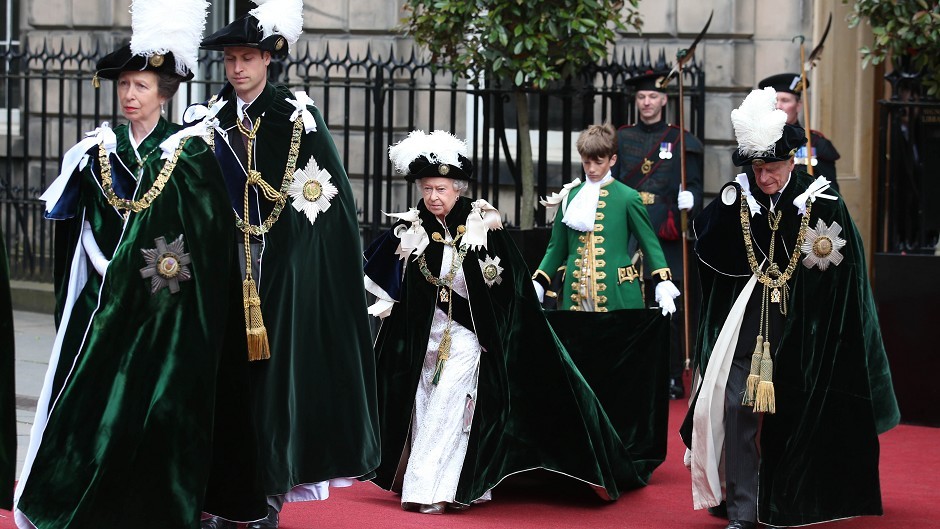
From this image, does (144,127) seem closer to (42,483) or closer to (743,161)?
(42,483)

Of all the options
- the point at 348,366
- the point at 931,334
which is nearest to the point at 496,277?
the point at 348,366

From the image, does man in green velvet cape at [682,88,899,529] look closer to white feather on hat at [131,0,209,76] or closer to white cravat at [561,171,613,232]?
white cravat at [561,171,613,232]

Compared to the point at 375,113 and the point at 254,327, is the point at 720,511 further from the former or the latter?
the point at 375,113

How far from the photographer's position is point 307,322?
6.26 m

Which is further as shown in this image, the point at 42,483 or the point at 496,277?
the point at 496,277

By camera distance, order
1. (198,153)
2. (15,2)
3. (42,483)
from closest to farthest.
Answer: (42,483) → (198,153) → (15,2)

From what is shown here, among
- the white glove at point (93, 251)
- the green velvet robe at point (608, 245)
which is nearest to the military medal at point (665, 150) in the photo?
the green velvet robe at point (608, 245)

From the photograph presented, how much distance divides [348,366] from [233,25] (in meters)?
1.39

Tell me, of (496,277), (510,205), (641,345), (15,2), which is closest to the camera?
(496,277)

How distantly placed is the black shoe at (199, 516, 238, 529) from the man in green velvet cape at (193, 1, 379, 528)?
14 centimetres

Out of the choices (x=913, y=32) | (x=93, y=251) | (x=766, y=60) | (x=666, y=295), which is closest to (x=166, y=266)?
(x=93, y=251)

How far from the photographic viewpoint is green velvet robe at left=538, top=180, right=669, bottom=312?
871cm

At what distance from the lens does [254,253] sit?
623 cm

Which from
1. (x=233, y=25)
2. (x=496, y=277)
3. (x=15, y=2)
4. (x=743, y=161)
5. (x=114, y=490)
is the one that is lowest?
(x=114, y=490)
